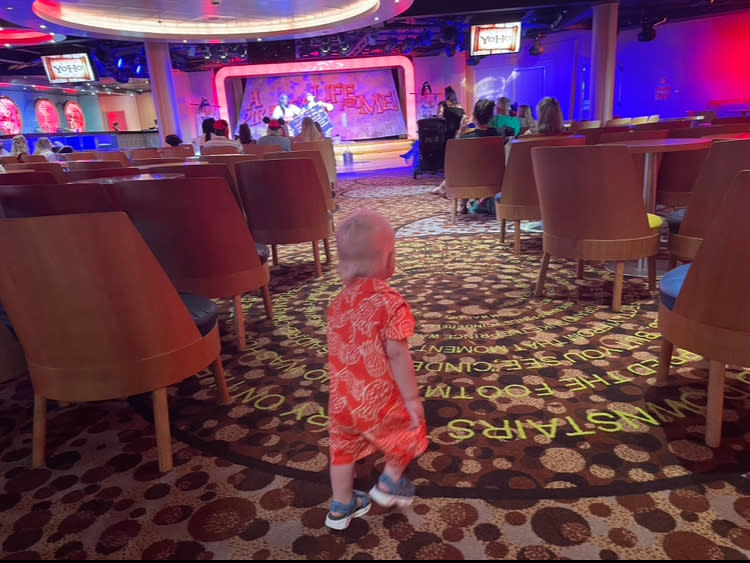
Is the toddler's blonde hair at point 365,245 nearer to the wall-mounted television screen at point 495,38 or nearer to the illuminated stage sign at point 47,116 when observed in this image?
the wall-mounted television screen at point 495,38

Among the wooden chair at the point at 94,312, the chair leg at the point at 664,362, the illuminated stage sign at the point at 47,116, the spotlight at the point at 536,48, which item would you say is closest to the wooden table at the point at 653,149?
the chair leg at the point at 664,362

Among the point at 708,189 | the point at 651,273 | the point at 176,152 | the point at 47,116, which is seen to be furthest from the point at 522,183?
the point at 47,116

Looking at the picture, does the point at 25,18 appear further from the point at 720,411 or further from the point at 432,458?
the point at 720,411

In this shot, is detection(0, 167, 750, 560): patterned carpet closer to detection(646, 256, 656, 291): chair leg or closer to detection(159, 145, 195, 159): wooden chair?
detection(646, 256, 656, 291): chair leg

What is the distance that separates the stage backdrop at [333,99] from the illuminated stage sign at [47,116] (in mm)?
8321

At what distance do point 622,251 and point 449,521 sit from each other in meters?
1.90

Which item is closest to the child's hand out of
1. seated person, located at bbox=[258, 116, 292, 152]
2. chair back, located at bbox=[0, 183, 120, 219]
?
chair back, located at bbox=[0, 183, 120, 219]

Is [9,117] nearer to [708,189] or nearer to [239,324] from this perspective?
[239,324]

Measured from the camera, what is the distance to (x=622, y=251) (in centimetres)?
267

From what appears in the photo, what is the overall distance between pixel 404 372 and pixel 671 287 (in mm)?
1136

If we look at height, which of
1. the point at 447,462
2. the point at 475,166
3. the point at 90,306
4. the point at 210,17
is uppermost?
the point at 210,17

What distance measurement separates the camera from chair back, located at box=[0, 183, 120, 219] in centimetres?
199

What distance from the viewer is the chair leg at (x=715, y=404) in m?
1.57

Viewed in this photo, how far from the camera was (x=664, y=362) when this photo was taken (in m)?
1.93
